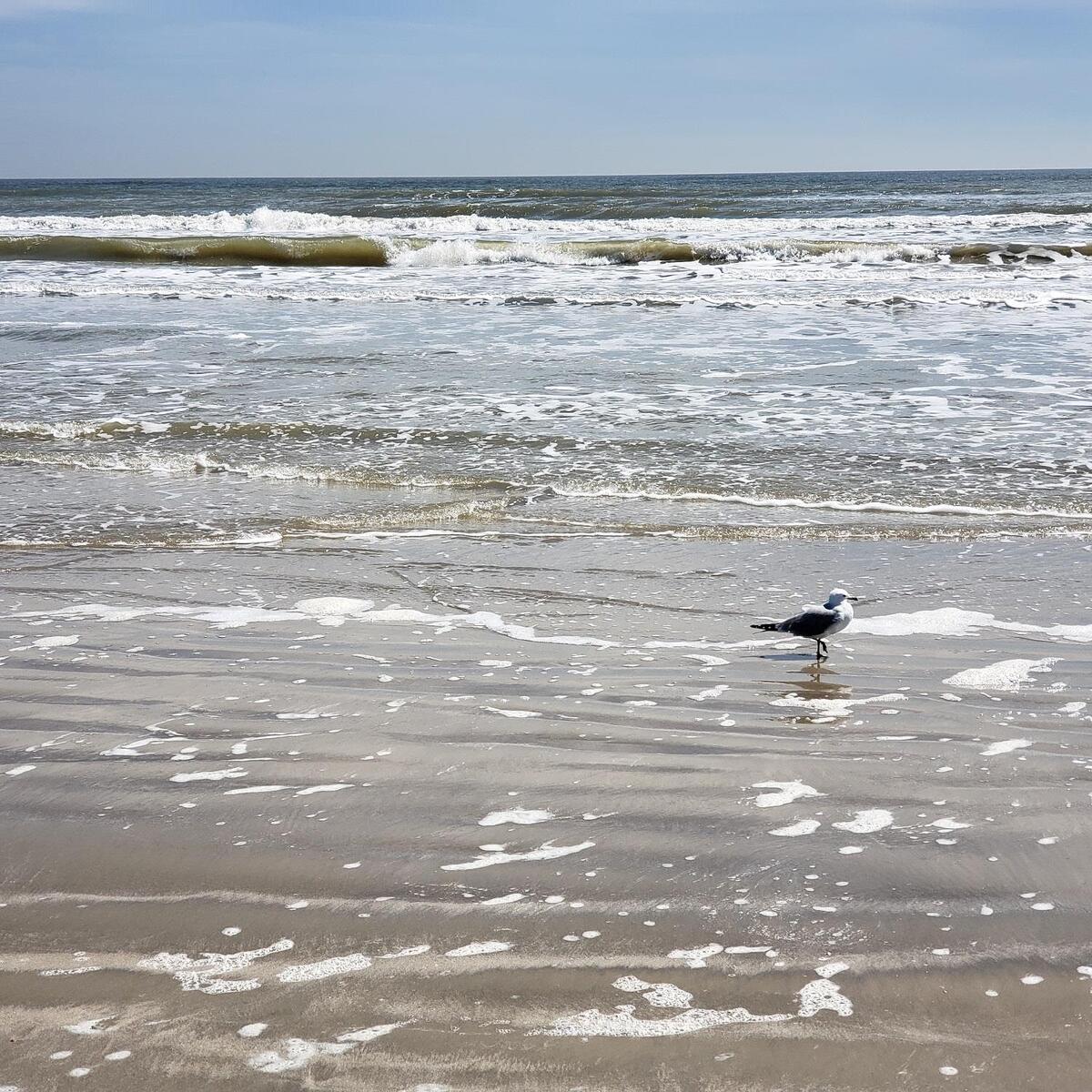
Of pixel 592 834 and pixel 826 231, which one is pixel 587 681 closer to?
pixel 592 834

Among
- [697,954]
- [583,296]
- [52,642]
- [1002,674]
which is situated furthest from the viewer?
[583,296]

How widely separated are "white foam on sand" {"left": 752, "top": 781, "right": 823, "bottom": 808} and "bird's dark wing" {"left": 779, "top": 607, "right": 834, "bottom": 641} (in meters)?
1.10

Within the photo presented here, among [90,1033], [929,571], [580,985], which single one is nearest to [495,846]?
[580,985]

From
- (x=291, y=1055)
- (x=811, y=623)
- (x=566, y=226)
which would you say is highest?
(x=566, y=226)

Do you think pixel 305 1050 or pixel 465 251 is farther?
pixel 465 251

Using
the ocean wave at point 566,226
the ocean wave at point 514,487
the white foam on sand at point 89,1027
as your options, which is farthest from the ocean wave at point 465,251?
the white foam on sand at point 89,1027

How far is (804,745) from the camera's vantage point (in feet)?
11.4

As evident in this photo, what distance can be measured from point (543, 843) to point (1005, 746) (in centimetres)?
154

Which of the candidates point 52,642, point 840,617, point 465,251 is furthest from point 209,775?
point 465,251

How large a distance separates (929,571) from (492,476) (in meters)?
2.98

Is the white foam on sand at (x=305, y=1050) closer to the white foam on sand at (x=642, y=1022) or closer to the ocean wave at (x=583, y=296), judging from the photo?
the white foam on sand at (x=642, y=1022)

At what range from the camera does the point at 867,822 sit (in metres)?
2.97

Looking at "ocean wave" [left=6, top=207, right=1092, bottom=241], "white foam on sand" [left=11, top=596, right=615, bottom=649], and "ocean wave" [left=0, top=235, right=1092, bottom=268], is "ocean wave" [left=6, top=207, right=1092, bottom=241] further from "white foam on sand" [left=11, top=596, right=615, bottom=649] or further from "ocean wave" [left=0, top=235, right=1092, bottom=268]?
"white foam on sand" [left=11, top=596, right=615, bottom=649]

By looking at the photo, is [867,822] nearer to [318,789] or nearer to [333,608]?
[318,789]
